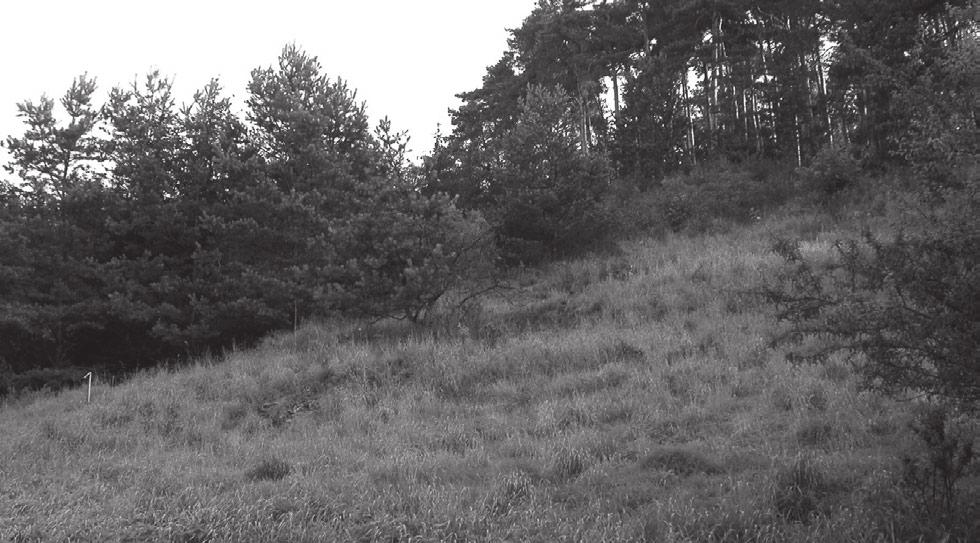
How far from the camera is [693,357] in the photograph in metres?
8.62

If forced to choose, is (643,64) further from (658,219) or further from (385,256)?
(385,256)

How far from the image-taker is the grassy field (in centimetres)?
452

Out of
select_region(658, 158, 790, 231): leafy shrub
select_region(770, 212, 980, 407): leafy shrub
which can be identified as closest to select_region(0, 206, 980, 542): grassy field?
select_region(770, 212, 980, 407): leafy shrub

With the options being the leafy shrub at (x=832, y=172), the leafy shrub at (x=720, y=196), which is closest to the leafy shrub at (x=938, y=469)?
the leafy shrub at (x=720, y=196)

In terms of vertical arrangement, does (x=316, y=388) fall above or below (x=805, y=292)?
below

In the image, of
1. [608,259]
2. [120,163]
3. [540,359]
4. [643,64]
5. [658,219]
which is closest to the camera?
[540,359]

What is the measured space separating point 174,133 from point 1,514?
16068mm

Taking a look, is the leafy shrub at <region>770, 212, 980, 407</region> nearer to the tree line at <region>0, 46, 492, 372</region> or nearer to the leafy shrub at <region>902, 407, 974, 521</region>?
the leafy shrub at <region>902, 407, 974, 521</region>

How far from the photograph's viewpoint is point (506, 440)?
6.79 metres

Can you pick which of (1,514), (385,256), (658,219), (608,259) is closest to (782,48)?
(658,219)

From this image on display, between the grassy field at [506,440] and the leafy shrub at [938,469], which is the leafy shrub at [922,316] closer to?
the leafy shrub at [938,469]

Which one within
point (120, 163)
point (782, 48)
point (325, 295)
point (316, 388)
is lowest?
point (316, 388)

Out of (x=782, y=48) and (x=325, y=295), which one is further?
(x=782, y=48)

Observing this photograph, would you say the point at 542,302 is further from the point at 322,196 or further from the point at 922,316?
the point at 922,316
